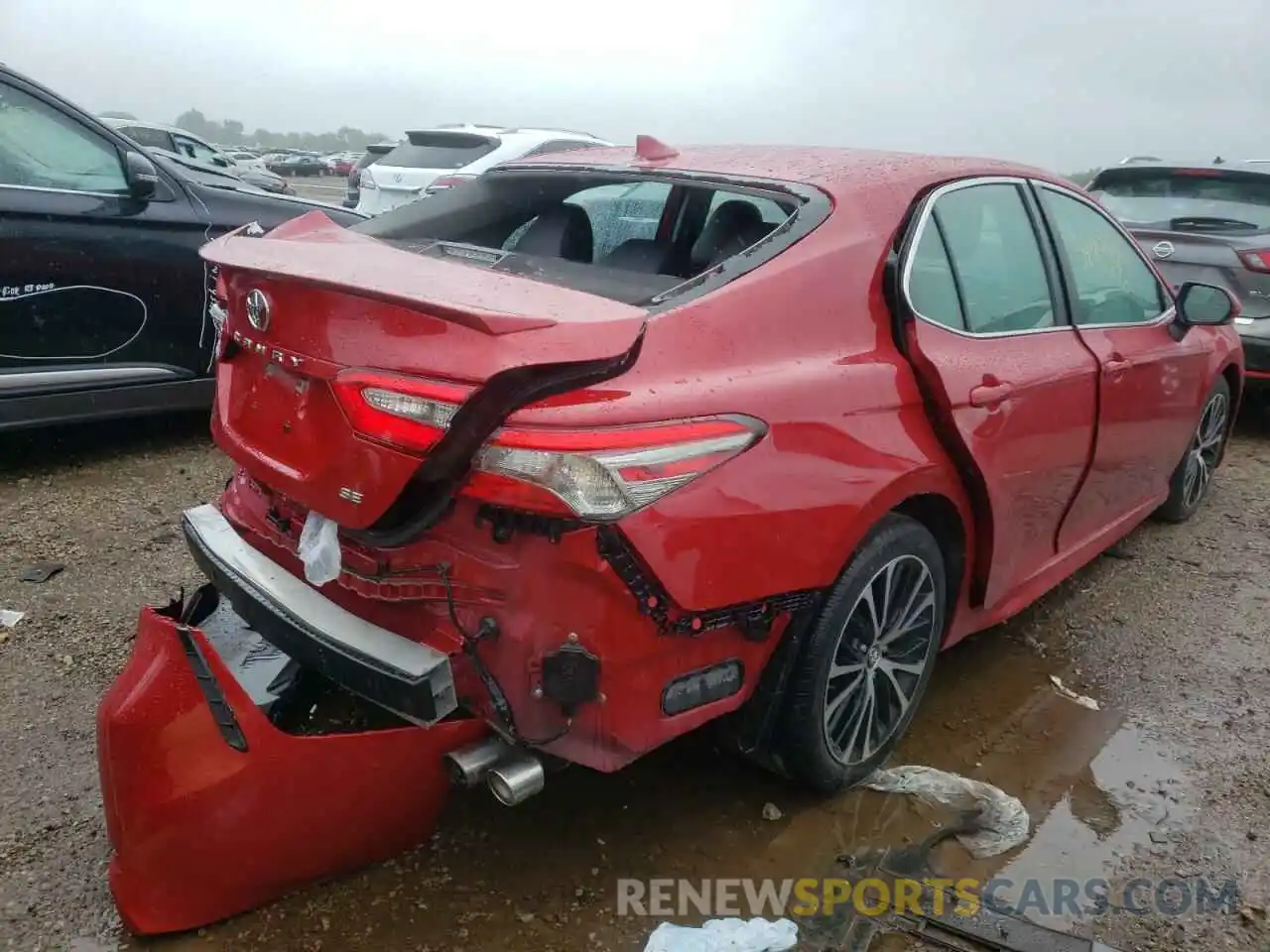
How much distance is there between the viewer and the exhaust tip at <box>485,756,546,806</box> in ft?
6.84

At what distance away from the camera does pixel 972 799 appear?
2.78 meters

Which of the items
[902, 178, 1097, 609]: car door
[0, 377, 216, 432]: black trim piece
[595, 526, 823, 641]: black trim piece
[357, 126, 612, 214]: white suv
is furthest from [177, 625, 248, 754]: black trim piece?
[357, 126, 612, 214]: white suv

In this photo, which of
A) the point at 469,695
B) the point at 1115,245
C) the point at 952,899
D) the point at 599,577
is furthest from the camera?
the point at 1115,245

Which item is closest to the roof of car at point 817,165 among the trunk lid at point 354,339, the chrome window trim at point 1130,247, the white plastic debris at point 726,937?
the chrome window trim at point 1130,247

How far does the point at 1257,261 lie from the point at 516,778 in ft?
18.8

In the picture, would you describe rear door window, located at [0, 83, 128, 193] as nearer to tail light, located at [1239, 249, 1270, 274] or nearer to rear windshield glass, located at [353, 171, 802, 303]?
rear windshield glass, located at [353, 171, 802, 303]

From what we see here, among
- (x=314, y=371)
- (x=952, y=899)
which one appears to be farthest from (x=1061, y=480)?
(x=314, y=371)

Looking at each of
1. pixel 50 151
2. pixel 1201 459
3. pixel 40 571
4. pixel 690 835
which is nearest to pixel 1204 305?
pixel 1201 459

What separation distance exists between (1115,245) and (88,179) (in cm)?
427

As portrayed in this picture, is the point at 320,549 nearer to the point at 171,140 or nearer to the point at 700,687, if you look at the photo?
the point at 700,687

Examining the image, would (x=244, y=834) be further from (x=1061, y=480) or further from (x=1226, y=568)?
(x=1226, y=568)

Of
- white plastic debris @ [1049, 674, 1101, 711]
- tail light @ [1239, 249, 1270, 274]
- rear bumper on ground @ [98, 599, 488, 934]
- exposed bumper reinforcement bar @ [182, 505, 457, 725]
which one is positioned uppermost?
tail light @ [1239, 249, 1270, 274]

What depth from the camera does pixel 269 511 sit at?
245 cm

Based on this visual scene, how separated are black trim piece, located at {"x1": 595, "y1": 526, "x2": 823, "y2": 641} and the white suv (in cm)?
790
